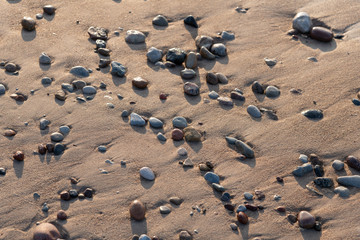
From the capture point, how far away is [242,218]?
9.97ft

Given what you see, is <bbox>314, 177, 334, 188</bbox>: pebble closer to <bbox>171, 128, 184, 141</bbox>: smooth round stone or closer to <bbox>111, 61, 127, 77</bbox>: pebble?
<bbox>171, 128, 184, 141</bbox>: smooth round stone

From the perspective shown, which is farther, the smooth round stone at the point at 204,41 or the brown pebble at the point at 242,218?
the smooth round stone at the point at 204,41

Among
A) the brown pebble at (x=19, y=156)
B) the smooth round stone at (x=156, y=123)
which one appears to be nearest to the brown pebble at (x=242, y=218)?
the smooth round stone at (x=156, y=123)

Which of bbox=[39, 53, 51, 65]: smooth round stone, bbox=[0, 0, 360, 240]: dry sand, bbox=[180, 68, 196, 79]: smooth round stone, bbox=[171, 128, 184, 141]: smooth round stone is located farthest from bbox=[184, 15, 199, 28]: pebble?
bbox=[171, 128, 184, 141]: smooth round stone

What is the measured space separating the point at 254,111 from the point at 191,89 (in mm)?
552

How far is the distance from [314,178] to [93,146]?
1.60 metres

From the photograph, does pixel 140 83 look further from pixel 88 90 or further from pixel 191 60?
pixel 191 60

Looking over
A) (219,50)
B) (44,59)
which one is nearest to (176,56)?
(219,50)

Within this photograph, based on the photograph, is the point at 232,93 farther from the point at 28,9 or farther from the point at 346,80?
the point at 28,9

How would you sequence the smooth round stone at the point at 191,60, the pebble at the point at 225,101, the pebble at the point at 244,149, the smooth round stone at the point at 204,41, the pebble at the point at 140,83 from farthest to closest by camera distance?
the smooth round stone at the point at 204,41, the smooth round stone at the point at 191,60, the pebble at the point at 140,83, the pebble at the point at 225,101, the pebble at the point at 244,149

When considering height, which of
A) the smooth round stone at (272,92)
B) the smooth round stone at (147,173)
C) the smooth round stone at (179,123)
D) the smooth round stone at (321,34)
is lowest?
the smooth round stone at (147,173)

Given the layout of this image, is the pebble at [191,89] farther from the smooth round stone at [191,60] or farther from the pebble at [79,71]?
the pebble at [79,71]

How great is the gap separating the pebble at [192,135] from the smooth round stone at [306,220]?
95 centimetres

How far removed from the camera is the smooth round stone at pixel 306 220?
9.92 ft
